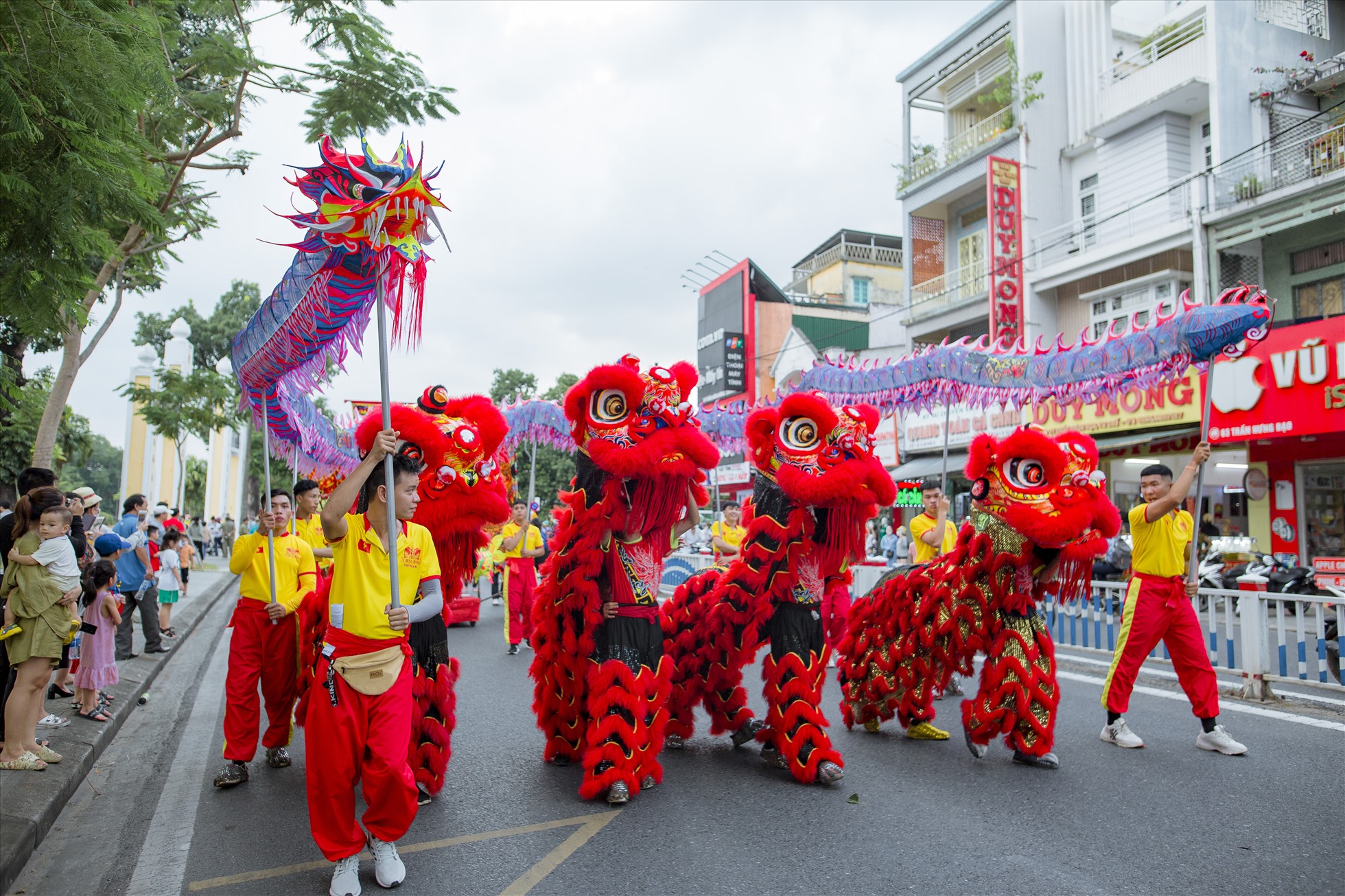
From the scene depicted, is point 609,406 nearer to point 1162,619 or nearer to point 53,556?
point 53,556

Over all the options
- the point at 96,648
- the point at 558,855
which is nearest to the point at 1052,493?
the point at 558,855

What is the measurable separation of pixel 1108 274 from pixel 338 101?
1430 cm

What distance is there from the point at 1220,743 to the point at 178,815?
18.3 ft

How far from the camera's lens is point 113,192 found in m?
3.61

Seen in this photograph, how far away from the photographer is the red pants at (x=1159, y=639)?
5.13 meters

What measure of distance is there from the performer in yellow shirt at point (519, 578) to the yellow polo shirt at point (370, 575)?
5.42 m

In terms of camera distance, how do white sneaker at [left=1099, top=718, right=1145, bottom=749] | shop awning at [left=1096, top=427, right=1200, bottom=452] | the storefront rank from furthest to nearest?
shop awning at [left=1096, top=427, right=1200, bottom=452] → the storefront → white sneaker at [left=1099, top=718, right=1145, bottom=749]

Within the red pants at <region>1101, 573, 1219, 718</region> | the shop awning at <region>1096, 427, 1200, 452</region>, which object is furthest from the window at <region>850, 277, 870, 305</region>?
the red pants at <region>1101, 573, 1219, 718</region>

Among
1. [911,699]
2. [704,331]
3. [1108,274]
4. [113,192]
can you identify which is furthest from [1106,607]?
[704,331]

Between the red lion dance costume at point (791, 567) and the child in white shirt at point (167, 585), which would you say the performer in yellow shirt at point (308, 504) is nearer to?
the red lion dance costume at point (791, 567)

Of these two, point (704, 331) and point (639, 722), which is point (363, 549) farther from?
point (704, 331)

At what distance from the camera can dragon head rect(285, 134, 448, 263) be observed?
3.44m

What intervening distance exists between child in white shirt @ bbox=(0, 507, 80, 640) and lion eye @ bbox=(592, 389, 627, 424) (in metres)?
3.06

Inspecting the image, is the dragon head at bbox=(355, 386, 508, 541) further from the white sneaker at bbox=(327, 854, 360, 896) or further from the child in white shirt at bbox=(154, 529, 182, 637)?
the child in white shirt at bbox=(154, 529, 182, 637)
